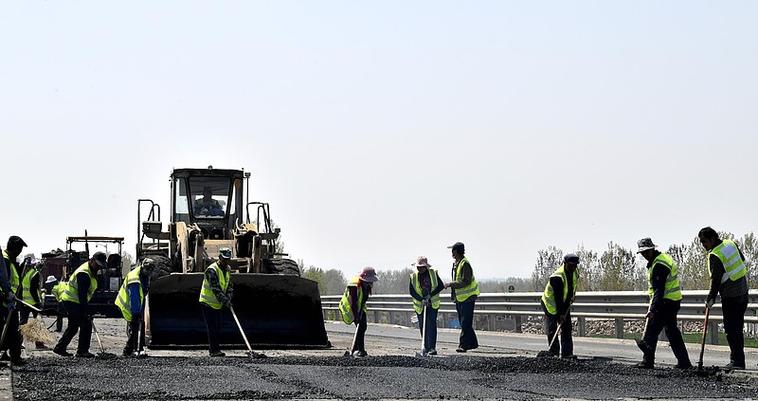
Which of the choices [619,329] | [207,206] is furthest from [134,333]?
[619,329]

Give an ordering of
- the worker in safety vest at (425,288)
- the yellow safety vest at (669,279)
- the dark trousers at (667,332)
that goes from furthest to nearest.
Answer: the worker in safety vest at (425,288)
the yellow safety vest at (669,279)
the dark trousers at (667,332)

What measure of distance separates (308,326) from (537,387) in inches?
298

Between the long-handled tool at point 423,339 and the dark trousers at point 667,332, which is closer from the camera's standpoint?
the dark trousers at point 667,332

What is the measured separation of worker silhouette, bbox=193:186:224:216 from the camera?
22.5 m

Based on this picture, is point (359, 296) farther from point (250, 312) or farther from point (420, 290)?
point (250, 312)

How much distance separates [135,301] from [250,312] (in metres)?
2.29

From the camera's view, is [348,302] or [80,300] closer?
[80,300]


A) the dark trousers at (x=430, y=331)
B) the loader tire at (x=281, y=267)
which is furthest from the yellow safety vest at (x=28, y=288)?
the dark trousers at (x=430, y=331)

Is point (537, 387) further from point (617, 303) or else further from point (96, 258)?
point (617, 303)

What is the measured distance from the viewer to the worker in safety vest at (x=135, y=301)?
16.6 metres

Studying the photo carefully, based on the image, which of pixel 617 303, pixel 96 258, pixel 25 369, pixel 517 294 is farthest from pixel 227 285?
pixel 517 294

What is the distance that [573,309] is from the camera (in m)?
22.8

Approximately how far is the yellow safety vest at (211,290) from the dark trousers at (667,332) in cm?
572

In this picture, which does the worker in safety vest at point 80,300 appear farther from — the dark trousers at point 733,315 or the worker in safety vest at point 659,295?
the dark trousers at point 733,315
